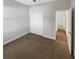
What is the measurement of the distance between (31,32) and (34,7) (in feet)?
7.88

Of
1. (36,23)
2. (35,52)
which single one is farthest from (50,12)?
(35,52)

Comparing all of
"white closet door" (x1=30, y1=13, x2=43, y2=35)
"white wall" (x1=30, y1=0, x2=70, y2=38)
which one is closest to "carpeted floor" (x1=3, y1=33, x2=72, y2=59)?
"white wall" (x1=30, y1=0, x2=70, y2=38)

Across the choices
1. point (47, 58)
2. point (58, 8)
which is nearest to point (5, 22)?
point (47, 58)

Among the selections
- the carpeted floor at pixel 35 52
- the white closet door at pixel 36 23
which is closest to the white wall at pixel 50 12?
the white closet door at pixel 36 23

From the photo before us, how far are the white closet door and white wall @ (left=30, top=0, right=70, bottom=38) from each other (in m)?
0.53

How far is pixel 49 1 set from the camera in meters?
6.62

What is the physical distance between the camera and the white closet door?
784 cm

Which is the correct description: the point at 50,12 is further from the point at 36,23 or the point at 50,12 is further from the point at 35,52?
the point at 35,52

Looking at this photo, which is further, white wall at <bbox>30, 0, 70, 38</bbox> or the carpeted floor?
white wall at <bbox>30, 0, 70, 38</bbox>

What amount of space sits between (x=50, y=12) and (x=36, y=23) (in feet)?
7.52

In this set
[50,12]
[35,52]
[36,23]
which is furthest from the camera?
[36,23]

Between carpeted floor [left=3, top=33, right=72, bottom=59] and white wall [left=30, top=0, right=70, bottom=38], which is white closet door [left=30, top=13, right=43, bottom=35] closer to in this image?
white wall [left=30, top=0, right=70, bottom=38]

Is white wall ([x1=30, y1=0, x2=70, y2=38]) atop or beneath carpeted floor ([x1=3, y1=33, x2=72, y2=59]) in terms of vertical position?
atop

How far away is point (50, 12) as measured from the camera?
21.8 ft
